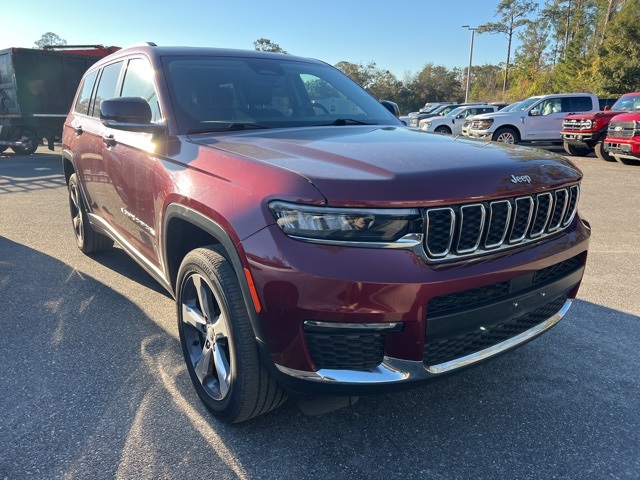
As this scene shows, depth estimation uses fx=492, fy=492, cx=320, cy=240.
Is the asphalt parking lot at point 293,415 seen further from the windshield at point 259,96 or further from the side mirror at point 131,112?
the windshield at point 259,96

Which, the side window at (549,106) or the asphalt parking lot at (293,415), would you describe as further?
the side window at (549,106)

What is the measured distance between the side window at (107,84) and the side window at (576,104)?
49.8 ft

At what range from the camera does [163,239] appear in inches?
108

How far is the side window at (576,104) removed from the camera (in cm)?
1536

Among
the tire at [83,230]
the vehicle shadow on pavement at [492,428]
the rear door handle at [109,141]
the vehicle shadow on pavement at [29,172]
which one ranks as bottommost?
the vehicle shadow on pavement at [29,172]

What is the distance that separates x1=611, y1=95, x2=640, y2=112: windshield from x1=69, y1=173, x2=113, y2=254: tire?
13.0 metres

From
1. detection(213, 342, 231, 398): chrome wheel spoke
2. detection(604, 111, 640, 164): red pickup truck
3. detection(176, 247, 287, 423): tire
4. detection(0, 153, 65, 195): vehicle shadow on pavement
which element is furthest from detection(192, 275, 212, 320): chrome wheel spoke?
detection(604, 111, 640, 164): red pickup truck

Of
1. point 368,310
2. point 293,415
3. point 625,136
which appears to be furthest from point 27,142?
point 625,136

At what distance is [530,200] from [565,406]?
3.75 feet

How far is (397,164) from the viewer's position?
2.03 m

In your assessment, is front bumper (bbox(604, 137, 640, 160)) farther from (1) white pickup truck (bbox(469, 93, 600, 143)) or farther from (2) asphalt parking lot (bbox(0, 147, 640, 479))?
(2) asphalt parking lot (bbox(0, 147, 640, 479))

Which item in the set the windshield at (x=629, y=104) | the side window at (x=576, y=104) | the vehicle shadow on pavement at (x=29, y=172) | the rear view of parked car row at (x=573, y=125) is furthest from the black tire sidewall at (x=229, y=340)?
the side window at (x=576, y=104)

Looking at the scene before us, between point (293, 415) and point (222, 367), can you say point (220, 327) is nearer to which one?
point (222, 367)

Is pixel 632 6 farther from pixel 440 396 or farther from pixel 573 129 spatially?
pixel 440 396
